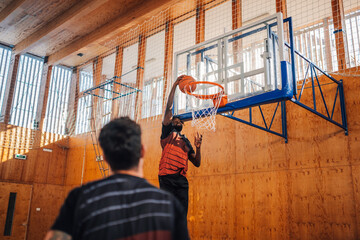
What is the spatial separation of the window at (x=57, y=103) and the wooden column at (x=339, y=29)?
893cm

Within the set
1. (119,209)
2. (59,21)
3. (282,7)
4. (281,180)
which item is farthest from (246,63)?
(59,21)

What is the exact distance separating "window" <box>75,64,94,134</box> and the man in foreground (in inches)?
369

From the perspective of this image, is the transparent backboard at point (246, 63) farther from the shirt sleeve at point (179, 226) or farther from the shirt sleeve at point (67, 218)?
the shirt sleeve at point (67, 218)

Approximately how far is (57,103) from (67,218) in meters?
11.1

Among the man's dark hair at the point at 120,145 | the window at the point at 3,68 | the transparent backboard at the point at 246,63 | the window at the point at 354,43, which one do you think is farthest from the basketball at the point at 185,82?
the window at the point at 3,68

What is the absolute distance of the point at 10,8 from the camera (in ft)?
31.0

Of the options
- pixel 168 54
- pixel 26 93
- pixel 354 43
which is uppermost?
pixel 168 54

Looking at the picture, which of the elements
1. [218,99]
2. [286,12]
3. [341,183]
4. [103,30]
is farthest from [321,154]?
[103,30]

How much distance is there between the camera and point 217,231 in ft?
23.0

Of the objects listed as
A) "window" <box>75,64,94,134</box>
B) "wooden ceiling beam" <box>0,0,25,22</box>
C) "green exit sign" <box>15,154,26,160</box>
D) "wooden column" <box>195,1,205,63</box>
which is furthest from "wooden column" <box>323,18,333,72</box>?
"green exit sign" <box>15,154,26,160</box>

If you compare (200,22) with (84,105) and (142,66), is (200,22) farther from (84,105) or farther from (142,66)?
(84,105)

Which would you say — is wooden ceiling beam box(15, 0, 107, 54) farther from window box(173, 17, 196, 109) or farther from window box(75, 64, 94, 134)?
window box(173, 17, 196, 109)

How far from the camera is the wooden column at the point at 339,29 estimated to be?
6.28 meters

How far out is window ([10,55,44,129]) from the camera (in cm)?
1099
